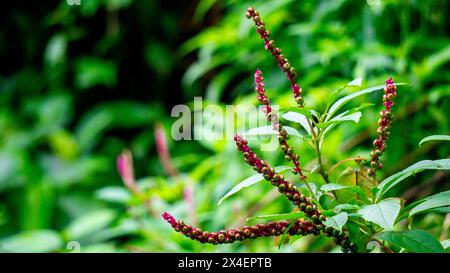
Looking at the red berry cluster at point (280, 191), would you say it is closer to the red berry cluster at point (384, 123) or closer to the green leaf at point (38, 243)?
the red berry cluster at point (384, 123)

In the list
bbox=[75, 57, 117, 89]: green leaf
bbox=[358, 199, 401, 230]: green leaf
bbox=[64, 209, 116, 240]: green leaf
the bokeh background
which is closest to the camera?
bbox=[358, 199, 401, 230]: green leaf

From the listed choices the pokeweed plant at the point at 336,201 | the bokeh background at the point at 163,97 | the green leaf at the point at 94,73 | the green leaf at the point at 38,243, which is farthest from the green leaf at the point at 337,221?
the green leaf at the point at 94,73

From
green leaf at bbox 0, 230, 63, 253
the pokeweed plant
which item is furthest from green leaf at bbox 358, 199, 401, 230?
green leaf at bbox 0, 230, 63, 253

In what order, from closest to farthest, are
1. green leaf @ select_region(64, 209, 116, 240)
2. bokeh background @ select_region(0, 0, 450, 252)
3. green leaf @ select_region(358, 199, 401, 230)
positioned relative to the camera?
green leaf @ select_region(358, 199, 401, 230), bokeh background @ select_region(0, 0, 450, 252), green leaf @ select_region(64, 209, 116, 240)

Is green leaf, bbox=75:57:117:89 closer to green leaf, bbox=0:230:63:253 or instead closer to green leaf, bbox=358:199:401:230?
green leaf, bbox=0:230:63:253

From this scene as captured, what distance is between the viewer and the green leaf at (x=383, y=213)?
1.12ft

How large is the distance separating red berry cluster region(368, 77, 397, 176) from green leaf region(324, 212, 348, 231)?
2.4 inches

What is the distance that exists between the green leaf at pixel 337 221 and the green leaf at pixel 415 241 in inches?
1.6

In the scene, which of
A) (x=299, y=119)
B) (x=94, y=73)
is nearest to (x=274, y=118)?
(x=299, y=119)

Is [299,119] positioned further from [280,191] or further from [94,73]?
[94,73]

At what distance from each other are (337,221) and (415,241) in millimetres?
61

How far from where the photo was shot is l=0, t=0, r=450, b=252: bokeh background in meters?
0.98

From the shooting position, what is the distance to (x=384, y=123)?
1.29 ft
